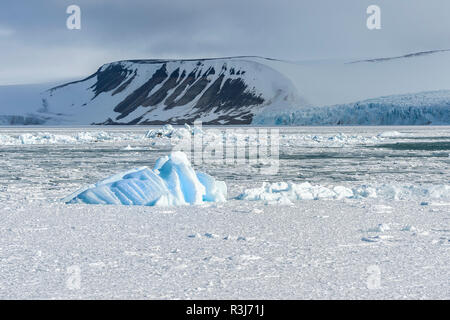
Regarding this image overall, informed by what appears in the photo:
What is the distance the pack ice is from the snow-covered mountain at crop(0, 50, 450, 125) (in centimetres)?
11499

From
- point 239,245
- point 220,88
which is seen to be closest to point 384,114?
point 239,245

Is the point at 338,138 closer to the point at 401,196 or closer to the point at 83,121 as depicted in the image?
the point at 401,196

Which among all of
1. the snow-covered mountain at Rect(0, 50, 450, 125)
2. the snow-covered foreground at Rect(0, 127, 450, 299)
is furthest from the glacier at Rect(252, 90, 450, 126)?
the snow-covered foreground at Rect(0, 127, 450, 299)

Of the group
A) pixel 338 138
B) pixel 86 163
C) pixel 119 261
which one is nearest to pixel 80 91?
pixel 338 138

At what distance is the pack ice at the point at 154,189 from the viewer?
24.4 feet

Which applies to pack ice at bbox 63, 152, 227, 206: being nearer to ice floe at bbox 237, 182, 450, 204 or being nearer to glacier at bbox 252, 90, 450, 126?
ice floe at bbox 237, 182, 450, 204

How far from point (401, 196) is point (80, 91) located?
7092 inches

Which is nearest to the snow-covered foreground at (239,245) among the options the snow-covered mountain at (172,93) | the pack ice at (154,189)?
the pack ice at (154,189)

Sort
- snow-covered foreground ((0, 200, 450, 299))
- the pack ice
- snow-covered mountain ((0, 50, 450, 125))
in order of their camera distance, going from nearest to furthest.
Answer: snow-covered foreground ((0, 200, 450, 299)) → the pack ice → snow-covered mountain ((0, 50, 450, 125))

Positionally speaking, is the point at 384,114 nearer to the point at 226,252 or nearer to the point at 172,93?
the point at 226,252

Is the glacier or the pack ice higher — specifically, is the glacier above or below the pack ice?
above

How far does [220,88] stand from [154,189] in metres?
161

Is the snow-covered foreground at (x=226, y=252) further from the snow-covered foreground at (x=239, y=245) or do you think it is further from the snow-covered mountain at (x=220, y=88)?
the snow-covered mountain at (x=220, y=88)

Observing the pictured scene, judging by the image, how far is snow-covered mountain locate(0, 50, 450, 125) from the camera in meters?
135
